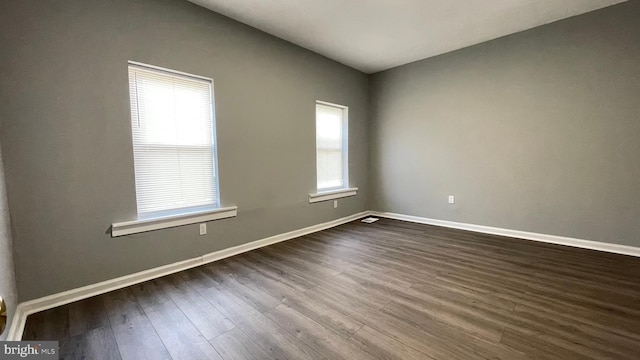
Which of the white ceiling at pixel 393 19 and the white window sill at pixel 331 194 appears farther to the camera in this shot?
the white window sill at pixel 331 194

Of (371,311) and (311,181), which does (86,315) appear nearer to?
(371,311)

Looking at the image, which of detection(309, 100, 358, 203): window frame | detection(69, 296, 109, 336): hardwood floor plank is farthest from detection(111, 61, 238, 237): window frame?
detection(309, 100, 358, 203): window frame

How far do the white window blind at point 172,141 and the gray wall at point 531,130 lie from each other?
3.19 m

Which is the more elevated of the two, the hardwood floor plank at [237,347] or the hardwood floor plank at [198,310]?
the hardwood floor plank at [198,310]

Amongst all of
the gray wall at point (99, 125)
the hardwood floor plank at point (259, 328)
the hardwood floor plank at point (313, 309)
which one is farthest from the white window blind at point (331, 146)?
the hardwood floor plank at point (259, 328)

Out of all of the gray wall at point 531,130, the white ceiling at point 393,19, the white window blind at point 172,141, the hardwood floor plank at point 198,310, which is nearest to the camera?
the hardwood floor plank at point 198,310

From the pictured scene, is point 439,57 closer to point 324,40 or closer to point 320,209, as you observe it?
point 324,40

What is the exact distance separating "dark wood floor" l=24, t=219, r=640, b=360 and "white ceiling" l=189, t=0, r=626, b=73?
8.85ft

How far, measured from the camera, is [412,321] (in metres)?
1.69

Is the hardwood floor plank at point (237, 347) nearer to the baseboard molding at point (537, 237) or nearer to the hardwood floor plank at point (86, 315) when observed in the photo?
the hardwood floor plank at point (86, 315)

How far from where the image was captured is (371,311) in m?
1.82

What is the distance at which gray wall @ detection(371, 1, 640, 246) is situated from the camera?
277cm

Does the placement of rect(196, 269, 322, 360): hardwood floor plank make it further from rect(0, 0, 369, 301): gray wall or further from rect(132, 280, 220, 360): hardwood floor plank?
rect(0, 0, 369, 301): gray wall

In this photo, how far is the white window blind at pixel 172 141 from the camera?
2309mm
